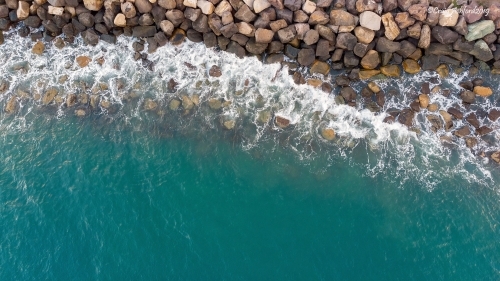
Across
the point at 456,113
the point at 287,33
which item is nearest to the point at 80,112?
the point at 287,33

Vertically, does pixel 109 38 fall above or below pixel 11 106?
above

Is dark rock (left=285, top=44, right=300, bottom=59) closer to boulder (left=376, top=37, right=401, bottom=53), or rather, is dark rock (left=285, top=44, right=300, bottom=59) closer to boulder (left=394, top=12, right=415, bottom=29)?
boulder (left=376, top=37, right=401, bottom=53)

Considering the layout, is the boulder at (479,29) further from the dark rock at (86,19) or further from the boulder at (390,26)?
the dark rock at (86,19)

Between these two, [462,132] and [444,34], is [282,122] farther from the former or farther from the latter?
[444,34]

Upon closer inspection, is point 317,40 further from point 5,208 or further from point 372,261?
point 5,208

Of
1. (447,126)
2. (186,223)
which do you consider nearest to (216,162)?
(186,223)

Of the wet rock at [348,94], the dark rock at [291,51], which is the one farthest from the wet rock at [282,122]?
the dark rock at [291,51]

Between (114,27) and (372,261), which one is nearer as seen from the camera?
(372,261)

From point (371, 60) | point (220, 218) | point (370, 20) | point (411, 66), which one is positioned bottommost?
point (220, 218)
